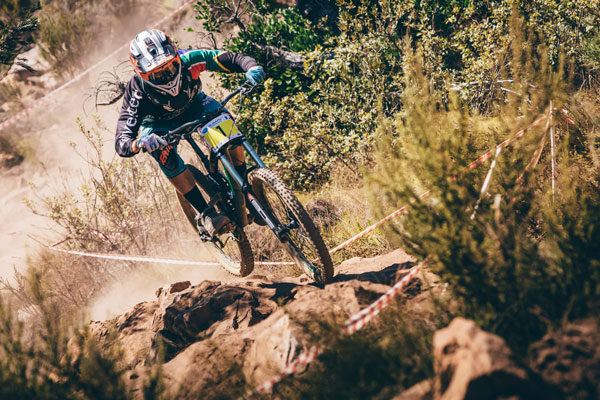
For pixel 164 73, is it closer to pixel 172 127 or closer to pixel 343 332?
pixel 172 127

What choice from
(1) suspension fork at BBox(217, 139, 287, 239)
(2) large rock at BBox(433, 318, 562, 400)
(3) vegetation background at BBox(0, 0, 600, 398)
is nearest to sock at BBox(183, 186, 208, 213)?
(1) suspension fork at BBox(217, 139, 287, 239)

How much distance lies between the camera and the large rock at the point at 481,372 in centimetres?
170

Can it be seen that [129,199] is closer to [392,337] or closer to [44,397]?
[44,397]

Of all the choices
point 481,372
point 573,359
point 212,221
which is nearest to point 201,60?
point 212,221

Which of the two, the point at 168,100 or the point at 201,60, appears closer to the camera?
the point at 168,100

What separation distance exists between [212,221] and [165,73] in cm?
144

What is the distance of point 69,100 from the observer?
16297 millimetres

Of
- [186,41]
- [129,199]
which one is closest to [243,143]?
[129,199]

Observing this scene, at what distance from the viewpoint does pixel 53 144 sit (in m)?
14.8

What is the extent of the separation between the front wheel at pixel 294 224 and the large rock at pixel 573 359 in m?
1.80

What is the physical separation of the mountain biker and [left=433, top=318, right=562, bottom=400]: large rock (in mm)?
2715

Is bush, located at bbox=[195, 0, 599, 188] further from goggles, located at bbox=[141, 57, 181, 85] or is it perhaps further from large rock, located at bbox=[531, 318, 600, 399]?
large rock, located at bbox=[531, 318, 600, 399]

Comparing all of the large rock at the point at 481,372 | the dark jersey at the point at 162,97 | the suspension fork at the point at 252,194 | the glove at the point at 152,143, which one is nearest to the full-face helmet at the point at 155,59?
the dark jersey at the point at 162,97

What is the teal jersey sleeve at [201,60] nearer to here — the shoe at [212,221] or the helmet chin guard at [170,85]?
the helmet chin guard at [170,85]
